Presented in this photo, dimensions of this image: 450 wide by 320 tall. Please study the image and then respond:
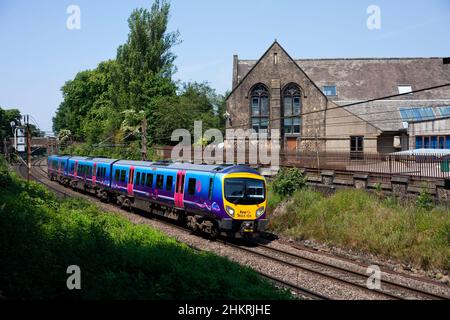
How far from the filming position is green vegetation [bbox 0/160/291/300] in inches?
338

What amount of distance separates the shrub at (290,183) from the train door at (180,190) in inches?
236

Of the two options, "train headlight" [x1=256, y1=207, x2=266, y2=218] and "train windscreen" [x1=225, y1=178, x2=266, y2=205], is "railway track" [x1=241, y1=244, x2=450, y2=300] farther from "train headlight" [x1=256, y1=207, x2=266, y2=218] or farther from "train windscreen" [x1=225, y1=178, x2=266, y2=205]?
"train windscreen" [x1=225, y1=178, x2=266, y2=205]

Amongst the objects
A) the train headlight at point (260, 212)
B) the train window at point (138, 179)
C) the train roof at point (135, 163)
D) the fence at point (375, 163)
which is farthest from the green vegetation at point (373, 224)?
the train window at point (138, 179)

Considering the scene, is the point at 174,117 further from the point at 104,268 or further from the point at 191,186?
the point at 104,268

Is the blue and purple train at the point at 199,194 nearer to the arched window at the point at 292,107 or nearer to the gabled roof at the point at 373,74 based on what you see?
the arched window at the point at 292,107

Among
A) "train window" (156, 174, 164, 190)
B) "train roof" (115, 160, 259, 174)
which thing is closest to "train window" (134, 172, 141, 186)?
"train roof" (115, 160, 259, 174)

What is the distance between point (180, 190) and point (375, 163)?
9664 mm

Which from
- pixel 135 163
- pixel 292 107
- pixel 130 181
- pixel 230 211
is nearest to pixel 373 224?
pixel 230 211

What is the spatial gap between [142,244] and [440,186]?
12108 mm

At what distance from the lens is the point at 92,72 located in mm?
71000

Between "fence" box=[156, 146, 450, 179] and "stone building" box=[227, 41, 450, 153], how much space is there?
13.7 meters

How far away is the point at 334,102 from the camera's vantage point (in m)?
42.6

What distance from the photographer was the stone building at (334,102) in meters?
40.2

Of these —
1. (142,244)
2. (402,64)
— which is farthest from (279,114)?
(142,244)
